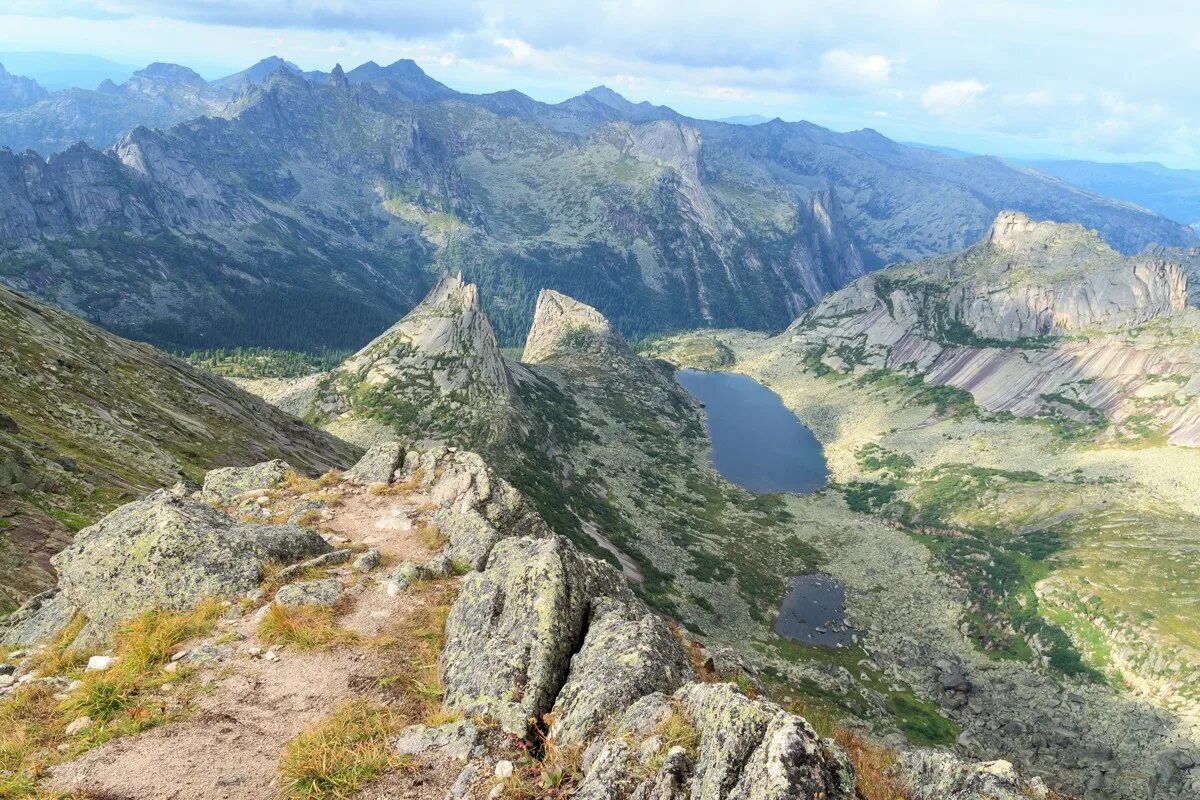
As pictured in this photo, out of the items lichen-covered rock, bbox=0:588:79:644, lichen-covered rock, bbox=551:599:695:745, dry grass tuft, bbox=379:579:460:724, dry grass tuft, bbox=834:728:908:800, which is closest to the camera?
dry grass tuft, bbox=834:728:908:800

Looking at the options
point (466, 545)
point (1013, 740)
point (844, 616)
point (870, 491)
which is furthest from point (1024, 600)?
point (466, 545)

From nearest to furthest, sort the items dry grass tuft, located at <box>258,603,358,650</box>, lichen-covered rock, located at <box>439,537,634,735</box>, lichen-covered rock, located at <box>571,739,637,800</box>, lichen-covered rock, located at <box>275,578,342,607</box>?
lichen-covered rock, located at <box>571,739,637,800</box>
lichen-covered rock, located at <box>439,537,634,735</box>
dry grass tuft, located at <box>258,603,358,650</box>
lichen-covered rock, located at <box>275,578,342,607</box>

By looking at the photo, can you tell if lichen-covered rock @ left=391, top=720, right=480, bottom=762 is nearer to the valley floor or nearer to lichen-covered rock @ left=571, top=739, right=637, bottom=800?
lichen-covered rock @ left=571, top=739, right=637, bottom=800

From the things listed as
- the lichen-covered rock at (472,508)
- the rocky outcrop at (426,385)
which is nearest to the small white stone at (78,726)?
the lichen-covered rock at (472,508)

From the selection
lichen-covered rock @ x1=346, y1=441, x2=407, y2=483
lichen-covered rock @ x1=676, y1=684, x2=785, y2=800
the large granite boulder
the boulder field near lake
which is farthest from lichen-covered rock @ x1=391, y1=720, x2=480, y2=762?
lichen-covered rock @ x1=346, y1=441, x2=407, y2=483

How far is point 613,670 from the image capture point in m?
18.1

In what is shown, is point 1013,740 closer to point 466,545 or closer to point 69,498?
point 466,545

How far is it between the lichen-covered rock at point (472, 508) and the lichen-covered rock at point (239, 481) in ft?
26.3

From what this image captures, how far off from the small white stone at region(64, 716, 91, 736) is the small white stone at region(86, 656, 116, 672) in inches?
116

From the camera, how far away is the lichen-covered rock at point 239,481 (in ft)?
115

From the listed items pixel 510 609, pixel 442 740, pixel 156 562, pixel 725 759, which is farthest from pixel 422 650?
pixel 725 759

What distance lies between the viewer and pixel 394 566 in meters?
26.9

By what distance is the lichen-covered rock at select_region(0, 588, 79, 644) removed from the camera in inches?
858

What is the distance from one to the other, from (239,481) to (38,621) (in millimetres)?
14665
